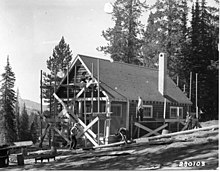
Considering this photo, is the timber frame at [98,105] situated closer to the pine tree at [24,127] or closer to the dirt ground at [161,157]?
the dirt ground at [161,157]

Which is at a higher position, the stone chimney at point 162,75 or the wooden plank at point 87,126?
the stone chimney at point 162,75

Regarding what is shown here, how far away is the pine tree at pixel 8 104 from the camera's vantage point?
1212 cm

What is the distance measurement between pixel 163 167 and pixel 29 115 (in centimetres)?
804

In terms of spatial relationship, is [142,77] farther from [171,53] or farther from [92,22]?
[92,22]

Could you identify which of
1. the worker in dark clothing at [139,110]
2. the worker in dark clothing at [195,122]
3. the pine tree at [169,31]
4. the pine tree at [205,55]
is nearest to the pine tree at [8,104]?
the worker in dark clothing at [139,110]

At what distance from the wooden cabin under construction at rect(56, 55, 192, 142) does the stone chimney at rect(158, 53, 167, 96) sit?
Result: 50mm

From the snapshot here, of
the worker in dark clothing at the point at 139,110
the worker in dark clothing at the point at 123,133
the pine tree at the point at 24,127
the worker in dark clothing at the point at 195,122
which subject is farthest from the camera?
the pine tree at the point at 24,127

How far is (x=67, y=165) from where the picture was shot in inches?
385

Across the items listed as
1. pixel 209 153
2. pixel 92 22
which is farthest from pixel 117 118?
pixel 209 153

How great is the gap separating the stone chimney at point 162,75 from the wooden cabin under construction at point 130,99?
5 centimetres

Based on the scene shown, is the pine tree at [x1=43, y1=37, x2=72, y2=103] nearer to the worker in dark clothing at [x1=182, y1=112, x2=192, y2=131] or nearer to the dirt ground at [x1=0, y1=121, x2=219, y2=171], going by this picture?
the dirt ground at [x1=0, y1=121, x2=219, y2=171]

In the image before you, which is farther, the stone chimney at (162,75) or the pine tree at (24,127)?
the pine tree at (24,127)

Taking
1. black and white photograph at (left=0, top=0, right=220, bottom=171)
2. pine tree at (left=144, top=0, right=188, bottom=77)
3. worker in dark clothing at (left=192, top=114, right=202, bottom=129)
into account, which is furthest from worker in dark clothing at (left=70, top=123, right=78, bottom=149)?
worker in dark clothing at (left=192, top=114, right=202, bottom=129)

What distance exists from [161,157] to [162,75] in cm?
419
